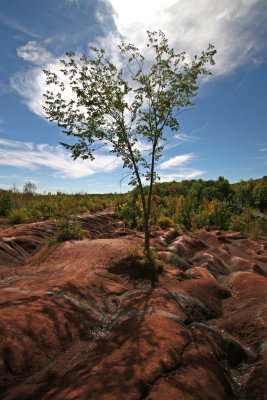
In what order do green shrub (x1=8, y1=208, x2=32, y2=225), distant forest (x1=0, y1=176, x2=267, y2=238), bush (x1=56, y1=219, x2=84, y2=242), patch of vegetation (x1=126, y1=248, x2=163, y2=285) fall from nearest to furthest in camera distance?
patch of vegetation (x1=126, y1=248, x2=163, y2=285) < bush (x1=56, y1=219, x2=84, y2=242) < green shrub (x1=8, y1=208, x2=32, y2=225) < distant forest (x1=0, y1=176, x2=267, y2=238)

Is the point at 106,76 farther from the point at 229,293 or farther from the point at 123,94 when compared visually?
the point at 229,293

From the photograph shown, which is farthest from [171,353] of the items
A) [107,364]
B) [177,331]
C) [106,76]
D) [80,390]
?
[106,76]

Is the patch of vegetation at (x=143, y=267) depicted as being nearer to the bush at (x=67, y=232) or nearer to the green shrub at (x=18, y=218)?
the bush at (x=67, y=232)

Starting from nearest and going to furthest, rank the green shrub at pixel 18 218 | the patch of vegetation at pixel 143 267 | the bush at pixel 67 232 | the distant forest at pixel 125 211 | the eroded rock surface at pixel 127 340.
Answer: the eroded rock surface at pixel 127 340
the patch of vegetation at pixel 143 267
the bush at pixel 67 232
the green shrub at pixel 18 218
the distant forest at pixel 125 211

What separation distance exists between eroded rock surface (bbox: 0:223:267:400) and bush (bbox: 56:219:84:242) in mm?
2767

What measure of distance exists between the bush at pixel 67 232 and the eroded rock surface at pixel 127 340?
2767 millimetres

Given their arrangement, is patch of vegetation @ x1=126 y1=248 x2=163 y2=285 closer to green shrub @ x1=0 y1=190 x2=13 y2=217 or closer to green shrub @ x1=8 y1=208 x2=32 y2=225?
green shrub @ x1=8 y1=208 x2=32 y2=225

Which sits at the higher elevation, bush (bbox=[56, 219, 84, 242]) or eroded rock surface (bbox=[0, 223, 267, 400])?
bush (bbox=[56, 219, 84, 242])

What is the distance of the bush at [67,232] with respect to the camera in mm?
7336

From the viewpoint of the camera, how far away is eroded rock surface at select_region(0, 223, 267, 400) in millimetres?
1704

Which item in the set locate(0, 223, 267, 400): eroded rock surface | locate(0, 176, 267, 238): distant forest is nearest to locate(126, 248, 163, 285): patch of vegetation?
locate(0, 223, 267, 400): eroded rock surface

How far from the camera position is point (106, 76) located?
5.63 meters

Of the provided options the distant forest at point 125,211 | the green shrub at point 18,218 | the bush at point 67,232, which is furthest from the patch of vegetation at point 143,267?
the green shrub at point 18,218

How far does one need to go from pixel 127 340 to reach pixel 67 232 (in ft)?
18.9
